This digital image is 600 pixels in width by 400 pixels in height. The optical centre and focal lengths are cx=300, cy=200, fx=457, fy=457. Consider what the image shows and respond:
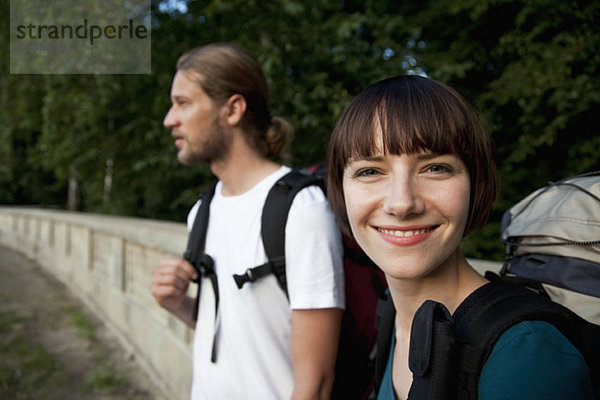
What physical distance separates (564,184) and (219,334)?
127cm

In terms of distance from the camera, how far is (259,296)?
5.34 feet

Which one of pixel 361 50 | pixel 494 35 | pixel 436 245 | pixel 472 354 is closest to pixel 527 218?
pixel 436 245

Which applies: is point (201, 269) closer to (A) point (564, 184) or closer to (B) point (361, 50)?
(A) point (564, 184)

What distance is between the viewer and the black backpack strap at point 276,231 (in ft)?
5.15

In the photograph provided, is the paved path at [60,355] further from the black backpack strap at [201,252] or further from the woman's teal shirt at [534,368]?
the woman's teal shirt at [534,368]

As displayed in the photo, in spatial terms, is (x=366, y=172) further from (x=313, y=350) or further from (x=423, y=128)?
(x=313, y=350)

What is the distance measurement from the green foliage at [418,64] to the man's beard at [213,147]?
114 inches

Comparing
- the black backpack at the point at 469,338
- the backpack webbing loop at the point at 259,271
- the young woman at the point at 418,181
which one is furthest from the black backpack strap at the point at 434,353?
the backpack webbing loop at the point at 259,271

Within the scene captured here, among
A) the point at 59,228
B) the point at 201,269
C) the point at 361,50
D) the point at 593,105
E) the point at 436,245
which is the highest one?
the point at 361,50

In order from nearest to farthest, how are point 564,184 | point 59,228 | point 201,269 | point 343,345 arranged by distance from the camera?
point 564,184 → point 343,345 → point 201,269 → point 59,228

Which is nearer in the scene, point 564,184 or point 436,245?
point 436,245

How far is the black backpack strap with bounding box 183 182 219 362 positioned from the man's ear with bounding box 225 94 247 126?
1.04 feet

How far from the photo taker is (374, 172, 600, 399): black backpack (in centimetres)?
87

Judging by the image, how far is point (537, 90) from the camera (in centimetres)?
401
